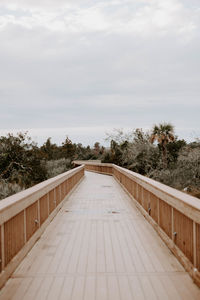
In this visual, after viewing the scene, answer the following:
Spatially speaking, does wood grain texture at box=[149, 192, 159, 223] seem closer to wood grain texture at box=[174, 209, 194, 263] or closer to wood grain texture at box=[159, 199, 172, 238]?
wood grain texture at box=[159, 199, 172, 238]

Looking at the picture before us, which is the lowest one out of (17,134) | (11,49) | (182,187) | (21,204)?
(182,187)

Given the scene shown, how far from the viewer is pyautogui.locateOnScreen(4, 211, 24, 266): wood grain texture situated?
4059 millimetres

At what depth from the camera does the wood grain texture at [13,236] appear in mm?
4059

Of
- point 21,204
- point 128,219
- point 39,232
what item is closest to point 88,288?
point 21,204

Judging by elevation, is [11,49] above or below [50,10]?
below

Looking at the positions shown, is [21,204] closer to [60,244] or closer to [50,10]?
[60,244]

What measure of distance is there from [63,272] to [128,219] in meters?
4.08

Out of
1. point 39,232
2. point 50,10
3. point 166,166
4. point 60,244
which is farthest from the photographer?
point 166,166

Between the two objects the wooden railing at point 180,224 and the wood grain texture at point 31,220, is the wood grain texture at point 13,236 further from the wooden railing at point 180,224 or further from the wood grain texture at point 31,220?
the wooden railing at point 180,224

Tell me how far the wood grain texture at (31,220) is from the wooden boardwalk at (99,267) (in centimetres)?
30

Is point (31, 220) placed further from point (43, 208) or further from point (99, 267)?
point (99, 267)

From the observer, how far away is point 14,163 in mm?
23312

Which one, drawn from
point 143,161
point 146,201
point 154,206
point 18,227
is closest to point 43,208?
point 18,227

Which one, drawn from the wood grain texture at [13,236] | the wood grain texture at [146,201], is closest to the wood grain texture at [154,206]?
the wood grain texture at [146,201]
